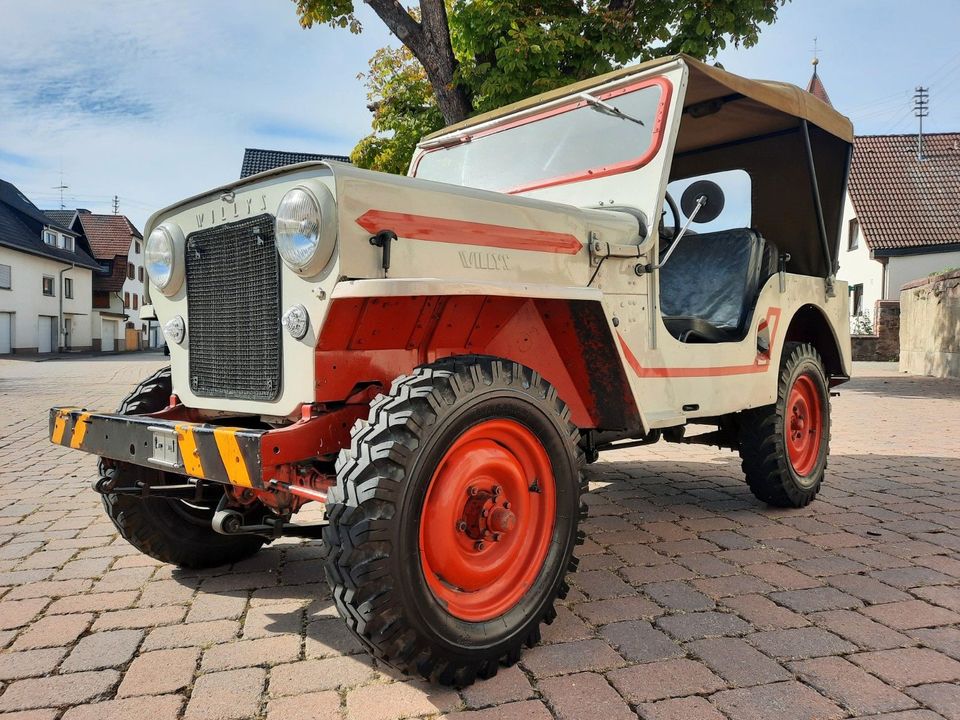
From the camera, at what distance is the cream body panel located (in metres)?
2.37

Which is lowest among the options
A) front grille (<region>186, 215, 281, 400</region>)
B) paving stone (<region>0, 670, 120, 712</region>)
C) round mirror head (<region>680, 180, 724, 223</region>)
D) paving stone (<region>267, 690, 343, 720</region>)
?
paving stone (<region>0, 670, 120, 712</region>)

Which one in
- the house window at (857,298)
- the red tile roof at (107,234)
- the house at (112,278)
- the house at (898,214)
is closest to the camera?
the house at (898,214)

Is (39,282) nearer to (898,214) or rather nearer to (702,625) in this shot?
(898,214)

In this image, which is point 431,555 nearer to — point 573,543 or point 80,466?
point 573,543

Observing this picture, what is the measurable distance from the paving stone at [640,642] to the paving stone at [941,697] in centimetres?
71

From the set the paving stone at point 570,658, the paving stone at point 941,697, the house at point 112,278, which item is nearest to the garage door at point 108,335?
the house at point 112,278

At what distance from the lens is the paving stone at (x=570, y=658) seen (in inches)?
95.6

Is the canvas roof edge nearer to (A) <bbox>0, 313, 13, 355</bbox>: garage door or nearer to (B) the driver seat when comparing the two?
(B) the driver seat

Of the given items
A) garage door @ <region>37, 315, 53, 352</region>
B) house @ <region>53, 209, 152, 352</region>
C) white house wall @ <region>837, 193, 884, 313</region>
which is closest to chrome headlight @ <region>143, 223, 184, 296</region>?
white house wall @ <region>837, 193, 884, 313</region>

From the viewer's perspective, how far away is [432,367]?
236 centimetres

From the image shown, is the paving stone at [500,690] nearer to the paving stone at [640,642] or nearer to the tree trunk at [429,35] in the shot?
the paving stone at [640,642]

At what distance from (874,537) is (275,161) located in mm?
25449

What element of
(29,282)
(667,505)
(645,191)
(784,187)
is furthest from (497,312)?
(29,282)

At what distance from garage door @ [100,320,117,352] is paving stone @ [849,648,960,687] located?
51944 mm
